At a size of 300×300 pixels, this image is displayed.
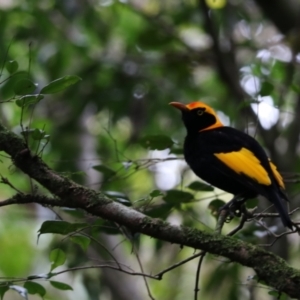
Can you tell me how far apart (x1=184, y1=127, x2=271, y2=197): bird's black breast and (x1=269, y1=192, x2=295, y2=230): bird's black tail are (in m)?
0.20

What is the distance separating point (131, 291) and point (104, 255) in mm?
426

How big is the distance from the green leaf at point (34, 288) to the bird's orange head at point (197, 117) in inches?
69.8

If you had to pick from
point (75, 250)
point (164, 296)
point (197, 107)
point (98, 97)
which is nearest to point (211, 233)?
point (197, 107)

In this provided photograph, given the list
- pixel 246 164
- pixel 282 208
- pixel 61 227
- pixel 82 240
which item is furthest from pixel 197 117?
pixel 61 227

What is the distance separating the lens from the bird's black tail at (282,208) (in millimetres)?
2900

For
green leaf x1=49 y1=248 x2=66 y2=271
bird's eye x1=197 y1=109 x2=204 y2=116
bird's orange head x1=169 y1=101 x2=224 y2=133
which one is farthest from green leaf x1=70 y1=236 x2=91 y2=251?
bird's eye x1=197 y1=109 x2=204 y2=116

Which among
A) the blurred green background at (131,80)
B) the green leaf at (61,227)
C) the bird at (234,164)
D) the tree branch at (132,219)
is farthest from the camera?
the blurred green background at (131,80)

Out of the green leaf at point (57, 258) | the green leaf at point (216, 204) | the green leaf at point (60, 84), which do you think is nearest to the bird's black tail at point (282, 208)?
the green leaf at point (216, 204)

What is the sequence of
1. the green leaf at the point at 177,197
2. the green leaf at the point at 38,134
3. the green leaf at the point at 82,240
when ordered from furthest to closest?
the green leaf at the point at 177,197
the green leaf at the point at 82,240
the green leaf at the point at 38,134

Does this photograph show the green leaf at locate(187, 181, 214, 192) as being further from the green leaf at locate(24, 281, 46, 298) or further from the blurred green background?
the blurred green background

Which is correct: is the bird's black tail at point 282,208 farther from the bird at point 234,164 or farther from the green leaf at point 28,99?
the green leaf at point 28,99

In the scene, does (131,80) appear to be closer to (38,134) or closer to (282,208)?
(282,208)

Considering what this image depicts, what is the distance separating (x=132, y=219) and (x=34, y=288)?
21.9 inches

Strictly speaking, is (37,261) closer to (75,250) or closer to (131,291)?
(131,291)
